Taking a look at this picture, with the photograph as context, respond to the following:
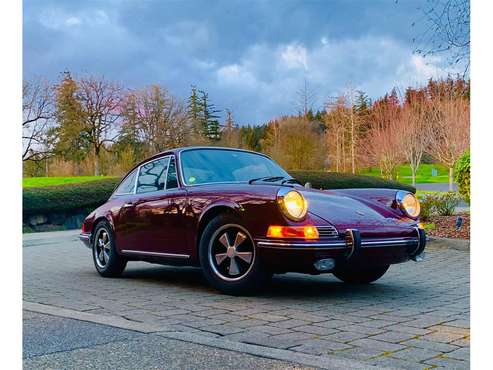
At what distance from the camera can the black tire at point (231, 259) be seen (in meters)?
4.76

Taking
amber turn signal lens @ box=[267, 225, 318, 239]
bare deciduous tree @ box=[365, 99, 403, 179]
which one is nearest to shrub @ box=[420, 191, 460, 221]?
amber turn signal lens @ box=[267, 225, 318, 239]

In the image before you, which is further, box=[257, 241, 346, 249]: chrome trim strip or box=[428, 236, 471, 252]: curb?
box=[428, 236, 471, 252]: curb

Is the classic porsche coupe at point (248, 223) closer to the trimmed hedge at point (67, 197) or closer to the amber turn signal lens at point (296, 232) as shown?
the amber turn signal lens at point (296, 232)

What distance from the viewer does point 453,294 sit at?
5168mm

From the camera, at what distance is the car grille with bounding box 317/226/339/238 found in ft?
14.7

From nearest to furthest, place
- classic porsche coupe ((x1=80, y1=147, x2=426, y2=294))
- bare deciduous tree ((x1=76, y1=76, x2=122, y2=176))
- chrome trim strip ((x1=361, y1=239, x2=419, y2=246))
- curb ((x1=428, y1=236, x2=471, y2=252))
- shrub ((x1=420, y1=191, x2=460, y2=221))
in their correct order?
1. classic porsche coupe ((x1=80, y1=147, x2=426, y2=294))
2. chrome trim strip ((x1=361, y1=239, x2=419, y2=246))
3. curb ((x1=428, y1=236, x2=471, y2=252))
4. shrub ((x1=420, y1=191, x2=460, y2=221))
5. bare deciduous tree ((x1=76, y1=76, x2=122, y2=176))

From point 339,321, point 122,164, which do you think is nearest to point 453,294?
point 339,321

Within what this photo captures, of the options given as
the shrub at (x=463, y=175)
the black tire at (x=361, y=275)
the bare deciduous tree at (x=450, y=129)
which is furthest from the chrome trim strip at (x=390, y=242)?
the bare deciduous tree at (x=450, y=129)

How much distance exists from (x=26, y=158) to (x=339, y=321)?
93.8 ft

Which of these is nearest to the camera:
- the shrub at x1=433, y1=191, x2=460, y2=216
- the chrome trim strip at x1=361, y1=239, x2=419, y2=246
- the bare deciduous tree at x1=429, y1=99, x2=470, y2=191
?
the chrome trim strip at x1=361, y1=239, x2=419, y2=246

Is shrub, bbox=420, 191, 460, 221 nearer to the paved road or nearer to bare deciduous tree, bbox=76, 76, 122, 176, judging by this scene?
→ the paved road

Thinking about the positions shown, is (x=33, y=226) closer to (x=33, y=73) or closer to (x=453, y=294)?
(x=453, y=294)

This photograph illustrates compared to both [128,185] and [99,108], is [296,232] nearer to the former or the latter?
[128,185]

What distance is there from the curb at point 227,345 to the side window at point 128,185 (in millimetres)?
2375
